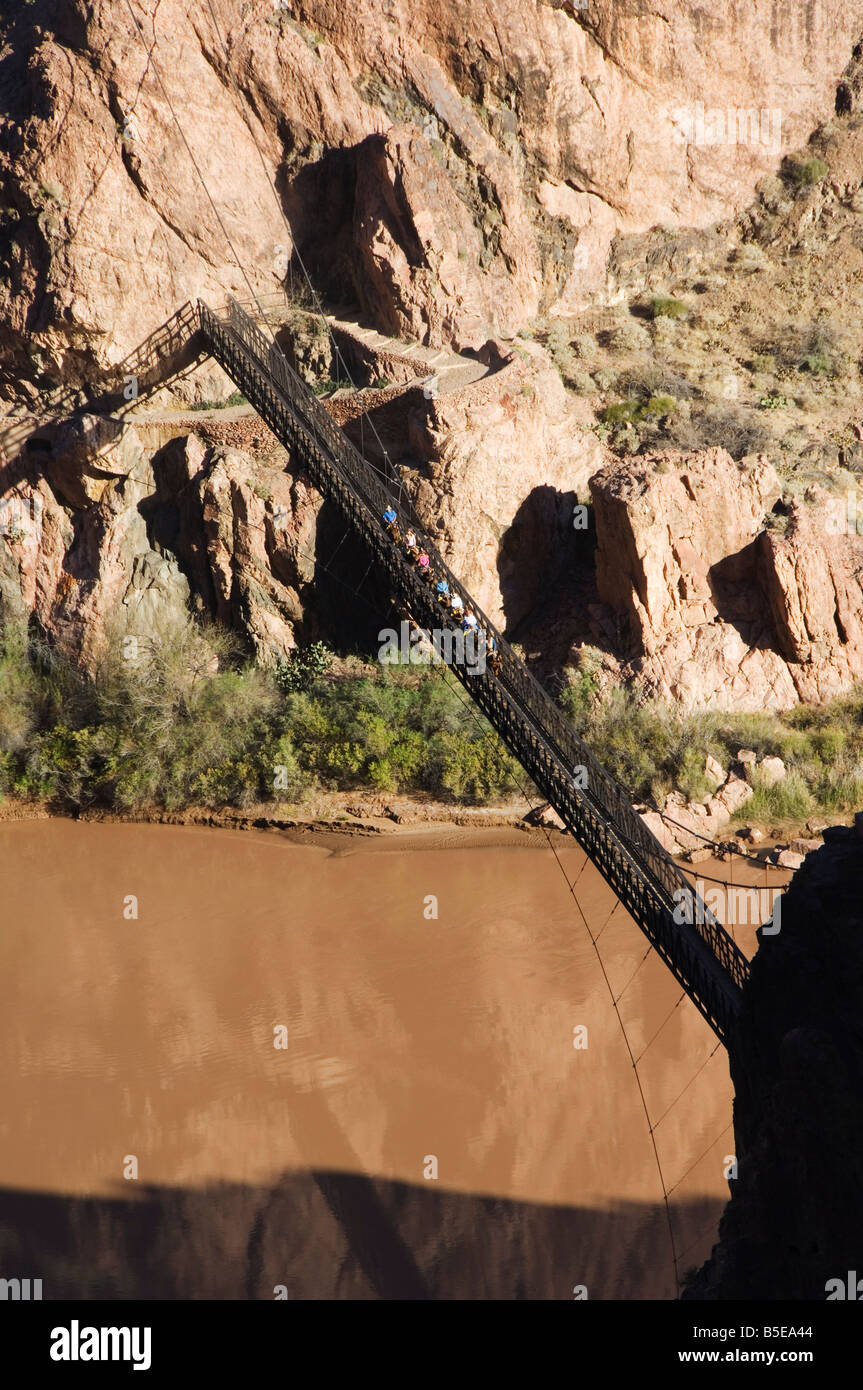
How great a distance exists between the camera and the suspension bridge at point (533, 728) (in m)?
11.2

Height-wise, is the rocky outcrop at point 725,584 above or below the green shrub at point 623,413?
below

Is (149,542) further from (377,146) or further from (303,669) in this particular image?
(377,146)

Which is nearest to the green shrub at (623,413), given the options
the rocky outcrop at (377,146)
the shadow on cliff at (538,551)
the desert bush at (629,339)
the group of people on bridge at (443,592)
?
the shadow on cliff at (538,551)

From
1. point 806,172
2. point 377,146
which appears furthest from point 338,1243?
point 806,172

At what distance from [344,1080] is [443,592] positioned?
6.34 metres

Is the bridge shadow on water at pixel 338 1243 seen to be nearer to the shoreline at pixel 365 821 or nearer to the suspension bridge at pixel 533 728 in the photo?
the suspension bridge at pixel 533 728

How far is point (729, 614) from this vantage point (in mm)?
20516

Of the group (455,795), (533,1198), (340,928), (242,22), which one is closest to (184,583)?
(455,795)

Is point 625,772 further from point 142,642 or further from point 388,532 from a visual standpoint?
point 142,642

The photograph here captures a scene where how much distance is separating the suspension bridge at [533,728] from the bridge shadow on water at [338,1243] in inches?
99.2

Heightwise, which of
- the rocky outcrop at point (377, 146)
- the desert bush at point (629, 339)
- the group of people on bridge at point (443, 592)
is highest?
the rocky outcrop at point (377, 146)

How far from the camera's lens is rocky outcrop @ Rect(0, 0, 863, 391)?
2291 cm

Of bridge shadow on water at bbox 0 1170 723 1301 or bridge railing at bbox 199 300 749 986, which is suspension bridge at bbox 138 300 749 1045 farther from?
bridge shadow on water at bbox 0 1170 723 1301

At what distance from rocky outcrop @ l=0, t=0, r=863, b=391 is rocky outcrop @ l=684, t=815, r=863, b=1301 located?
1790cm
